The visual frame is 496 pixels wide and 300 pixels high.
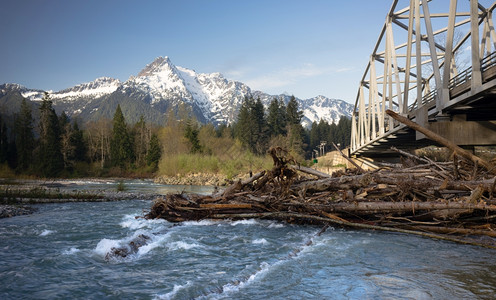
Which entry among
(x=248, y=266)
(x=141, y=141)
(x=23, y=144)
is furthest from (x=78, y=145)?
(x=248, y=266)

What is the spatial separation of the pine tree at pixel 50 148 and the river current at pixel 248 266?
6365cm

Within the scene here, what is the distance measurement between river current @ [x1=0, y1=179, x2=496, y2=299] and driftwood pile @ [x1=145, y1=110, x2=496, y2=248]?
1.41ft

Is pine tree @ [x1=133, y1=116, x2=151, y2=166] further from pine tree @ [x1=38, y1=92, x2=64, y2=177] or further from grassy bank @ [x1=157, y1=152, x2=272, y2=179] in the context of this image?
grassy bank @ [x1=157, y1=152, x2=272, y2=179]

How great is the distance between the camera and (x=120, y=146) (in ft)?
263

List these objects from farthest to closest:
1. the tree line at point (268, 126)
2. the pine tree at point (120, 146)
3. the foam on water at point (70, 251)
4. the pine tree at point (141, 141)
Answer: the tree line at point (268, 126) < the pine tree at point (141, 141) < the pine tree at point (120, 146) < the foam on water at point (70, 251)

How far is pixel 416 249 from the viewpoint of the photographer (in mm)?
6398

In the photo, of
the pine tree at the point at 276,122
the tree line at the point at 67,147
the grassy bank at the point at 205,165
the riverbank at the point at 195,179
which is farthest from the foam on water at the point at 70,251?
the pine tree at the point at 276,122

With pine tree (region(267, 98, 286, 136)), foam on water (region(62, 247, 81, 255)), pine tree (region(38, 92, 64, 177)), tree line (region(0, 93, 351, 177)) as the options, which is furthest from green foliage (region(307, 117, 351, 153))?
foam on water (region(62, 247, 81, 255))

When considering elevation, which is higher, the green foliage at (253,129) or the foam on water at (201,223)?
the green foliage at (253,129)

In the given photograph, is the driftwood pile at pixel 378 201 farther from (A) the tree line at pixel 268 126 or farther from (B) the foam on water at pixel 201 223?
(A) the tree line at pixel 268 126

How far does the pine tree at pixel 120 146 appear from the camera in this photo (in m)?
79.3

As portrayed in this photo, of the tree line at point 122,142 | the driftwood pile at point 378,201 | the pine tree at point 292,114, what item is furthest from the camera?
the pine tree at point 292,114

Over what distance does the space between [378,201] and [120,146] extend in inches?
3093

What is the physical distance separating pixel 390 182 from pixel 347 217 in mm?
1311
